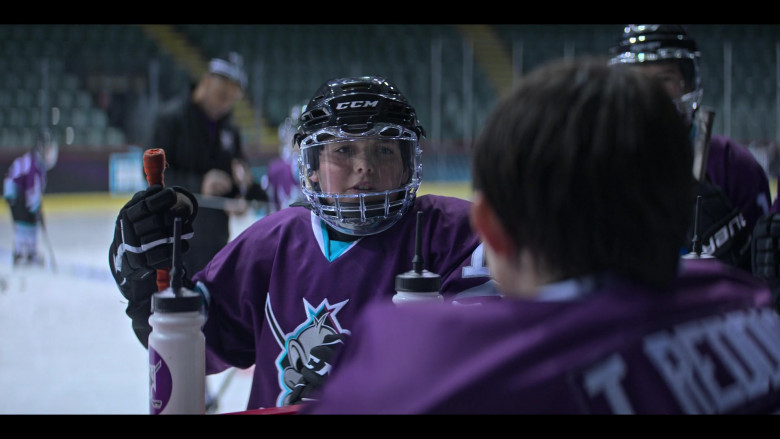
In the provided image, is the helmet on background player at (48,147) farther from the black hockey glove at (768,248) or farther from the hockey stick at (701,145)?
the black hockey glove at (768,248)

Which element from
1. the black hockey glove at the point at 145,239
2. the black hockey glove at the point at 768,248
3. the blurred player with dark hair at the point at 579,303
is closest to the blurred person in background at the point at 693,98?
the black hockey glove at the point at 768,248

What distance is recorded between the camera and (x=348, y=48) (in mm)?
11914

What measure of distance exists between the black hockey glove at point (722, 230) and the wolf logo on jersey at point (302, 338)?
86 centimetres

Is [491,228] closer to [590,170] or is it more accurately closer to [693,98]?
[590,170]

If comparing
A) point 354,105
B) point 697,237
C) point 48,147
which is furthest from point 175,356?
point 48,147

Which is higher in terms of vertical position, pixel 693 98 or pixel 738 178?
pixel 693 98

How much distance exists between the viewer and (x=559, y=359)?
1.76 feet

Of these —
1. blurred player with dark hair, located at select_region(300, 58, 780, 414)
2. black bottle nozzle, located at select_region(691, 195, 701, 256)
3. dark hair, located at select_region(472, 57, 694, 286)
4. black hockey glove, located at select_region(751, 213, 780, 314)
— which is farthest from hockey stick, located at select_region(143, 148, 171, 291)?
black hockey glove, located at select_region(751, 213, 780, 314)

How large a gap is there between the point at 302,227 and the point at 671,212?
100cm

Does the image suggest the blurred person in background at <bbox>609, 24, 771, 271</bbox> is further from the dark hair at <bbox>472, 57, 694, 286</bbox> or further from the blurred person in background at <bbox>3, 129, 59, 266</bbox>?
the blurred person in background at <bbox>3, 129, 59, 266</bbox>

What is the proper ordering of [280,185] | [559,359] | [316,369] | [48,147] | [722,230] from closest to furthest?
[559,359]
[316,369]
[722,230]
[280,185]
[48,147]

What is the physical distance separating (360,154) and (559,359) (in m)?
0.97

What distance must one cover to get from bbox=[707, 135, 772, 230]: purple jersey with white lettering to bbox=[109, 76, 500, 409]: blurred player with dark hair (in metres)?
0.82

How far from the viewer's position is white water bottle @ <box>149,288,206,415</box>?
36.6 inches
